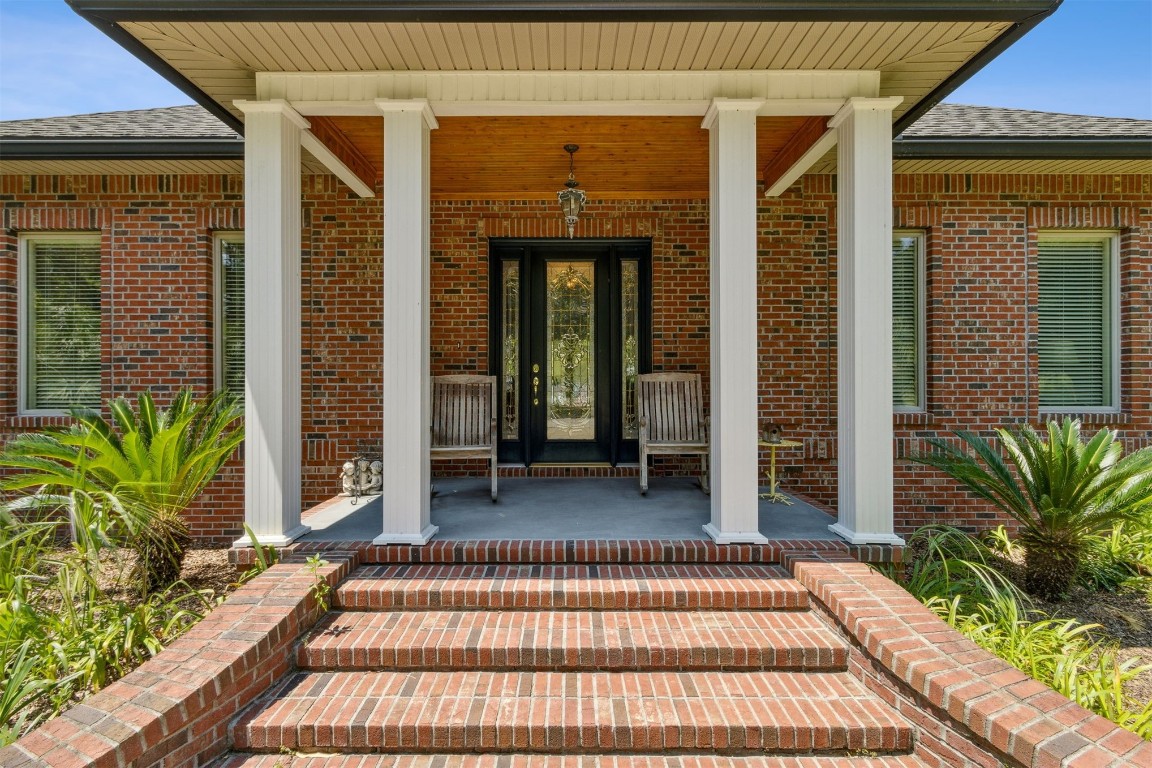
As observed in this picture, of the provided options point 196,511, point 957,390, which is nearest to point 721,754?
point 957,390

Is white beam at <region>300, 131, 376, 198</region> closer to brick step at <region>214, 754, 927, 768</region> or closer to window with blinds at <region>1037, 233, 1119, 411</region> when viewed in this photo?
brick step at <region>214, 754, 927, 768</region>

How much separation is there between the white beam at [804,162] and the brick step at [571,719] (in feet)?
10.6

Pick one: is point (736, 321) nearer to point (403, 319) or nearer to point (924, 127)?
point (403, 319)

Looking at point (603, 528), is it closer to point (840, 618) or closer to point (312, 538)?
point (840, 618)

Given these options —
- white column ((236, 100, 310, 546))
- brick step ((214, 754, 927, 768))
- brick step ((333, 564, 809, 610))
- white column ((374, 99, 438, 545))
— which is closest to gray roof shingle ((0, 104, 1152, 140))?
white column ((236, 100, 310, 546))

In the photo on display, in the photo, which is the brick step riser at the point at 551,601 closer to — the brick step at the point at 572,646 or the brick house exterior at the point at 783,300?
the brick step at the point at 572,646

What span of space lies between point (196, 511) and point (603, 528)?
13.0 feet

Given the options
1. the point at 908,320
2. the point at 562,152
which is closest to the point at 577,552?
the point at 562,152

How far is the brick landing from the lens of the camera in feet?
6.50

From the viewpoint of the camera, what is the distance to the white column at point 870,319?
346 centimetres

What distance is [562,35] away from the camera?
10.1ft

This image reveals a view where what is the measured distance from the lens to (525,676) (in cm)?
259

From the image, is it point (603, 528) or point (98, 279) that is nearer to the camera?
point (603, 528)

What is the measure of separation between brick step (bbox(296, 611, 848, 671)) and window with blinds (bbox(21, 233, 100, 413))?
14.7ft
